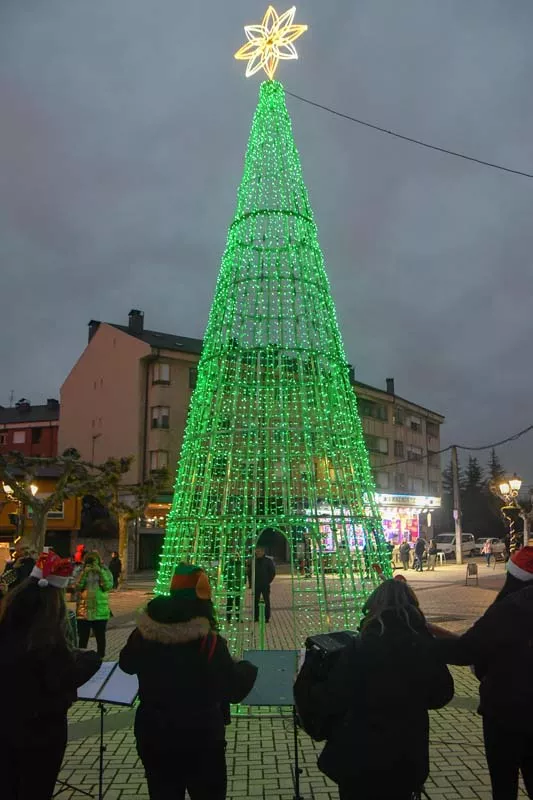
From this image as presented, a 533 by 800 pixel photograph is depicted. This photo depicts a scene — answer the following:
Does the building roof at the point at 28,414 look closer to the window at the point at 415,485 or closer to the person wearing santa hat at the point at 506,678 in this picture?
the window at the point at 415,485

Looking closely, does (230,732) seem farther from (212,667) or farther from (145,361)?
(145,361)

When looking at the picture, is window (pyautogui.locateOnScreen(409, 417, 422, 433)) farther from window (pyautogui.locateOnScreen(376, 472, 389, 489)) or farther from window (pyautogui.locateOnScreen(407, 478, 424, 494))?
window (pyautogui.locateOnScreen(376, 472, 389, 489))

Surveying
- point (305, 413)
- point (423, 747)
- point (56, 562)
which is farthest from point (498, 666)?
point (305, 413)

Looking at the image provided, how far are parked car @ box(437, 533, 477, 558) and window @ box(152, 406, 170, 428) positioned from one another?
16912mm

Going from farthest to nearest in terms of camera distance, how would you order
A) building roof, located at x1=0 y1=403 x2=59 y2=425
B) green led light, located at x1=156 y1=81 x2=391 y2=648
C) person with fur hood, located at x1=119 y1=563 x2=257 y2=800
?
building roof, located at x1=0 y1=403 x2=59 y2=425 → green led light, located at x1=156 y1=81 x2=391 y2=648 → person with fur hood, located at x1=119 y1=563 x2=257 y2=800

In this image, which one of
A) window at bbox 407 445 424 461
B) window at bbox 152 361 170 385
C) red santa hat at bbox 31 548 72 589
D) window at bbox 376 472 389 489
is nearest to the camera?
red santa hat at bbox 31 548 72 589

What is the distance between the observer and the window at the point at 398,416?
47.2m

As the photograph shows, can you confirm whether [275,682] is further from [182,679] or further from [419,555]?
[419,555]

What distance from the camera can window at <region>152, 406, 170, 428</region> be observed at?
33.5 meters

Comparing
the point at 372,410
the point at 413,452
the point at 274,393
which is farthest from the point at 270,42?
the point at 413,452

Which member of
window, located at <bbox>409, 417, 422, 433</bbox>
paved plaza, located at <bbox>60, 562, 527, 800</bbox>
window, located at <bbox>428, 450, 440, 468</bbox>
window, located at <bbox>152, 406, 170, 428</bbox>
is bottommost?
paved plaza, located at <bbox>60, 562, 527, 800</bbox>

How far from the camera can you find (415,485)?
50.2 metres

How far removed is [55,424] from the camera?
4441 cm

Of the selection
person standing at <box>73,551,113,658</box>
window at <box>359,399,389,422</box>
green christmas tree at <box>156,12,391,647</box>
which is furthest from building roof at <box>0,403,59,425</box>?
green christmas tree at <box>156,12,391,647</box>
